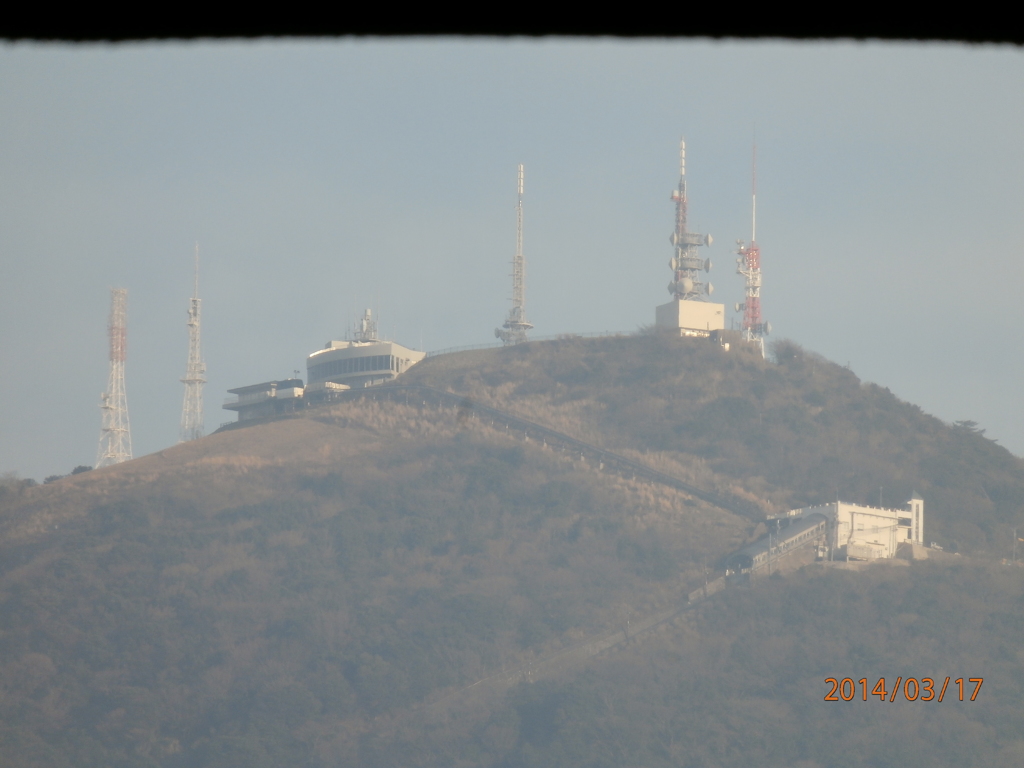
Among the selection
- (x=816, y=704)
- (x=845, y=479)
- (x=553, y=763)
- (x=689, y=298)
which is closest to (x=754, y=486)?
(x=845, y=479)

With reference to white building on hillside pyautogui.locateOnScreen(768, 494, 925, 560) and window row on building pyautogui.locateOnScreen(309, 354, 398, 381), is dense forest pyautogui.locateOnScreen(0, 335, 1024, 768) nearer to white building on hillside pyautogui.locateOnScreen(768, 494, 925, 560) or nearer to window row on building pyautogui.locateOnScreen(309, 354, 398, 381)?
white building on hillside pyautogui.locateOnScreen(768, 494, 925, 560)

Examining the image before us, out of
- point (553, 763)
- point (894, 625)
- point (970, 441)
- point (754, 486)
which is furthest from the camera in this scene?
point (970, 441)

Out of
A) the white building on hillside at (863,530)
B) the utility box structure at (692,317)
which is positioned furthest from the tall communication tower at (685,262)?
the white building on hillside at (863,530)

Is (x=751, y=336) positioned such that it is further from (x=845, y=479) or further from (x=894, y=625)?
(x=894, y=625)

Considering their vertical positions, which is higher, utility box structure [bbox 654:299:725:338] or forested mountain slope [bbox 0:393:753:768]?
utility box structure [bbox 654:299:725:338]

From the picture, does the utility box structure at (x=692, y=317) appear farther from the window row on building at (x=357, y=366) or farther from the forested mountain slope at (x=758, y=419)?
the window row on building at (x=357, y=366)
